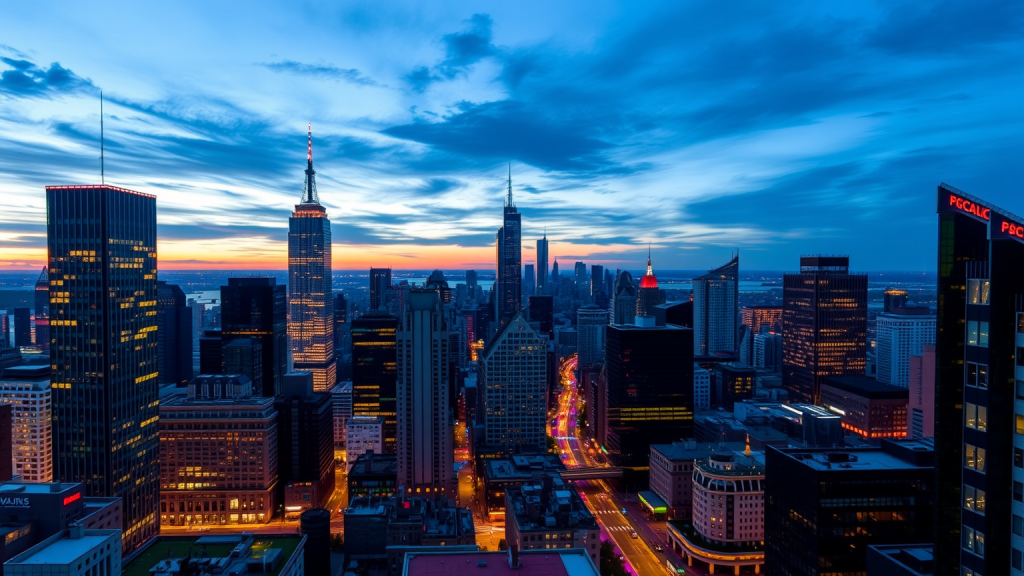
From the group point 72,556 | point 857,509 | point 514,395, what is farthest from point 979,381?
point 514,395

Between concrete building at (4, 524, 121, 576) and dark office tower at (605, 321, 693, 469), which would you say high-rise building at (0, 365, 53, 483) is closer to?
concrete building at (4, 524, 121, 576)

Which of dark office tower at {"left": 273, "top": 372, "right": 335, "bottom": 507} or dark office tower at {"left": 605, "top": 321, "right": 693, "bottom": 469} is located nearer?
dark office tower at {"left": 273, "top": 372, "right": 335, "bottom": 507}

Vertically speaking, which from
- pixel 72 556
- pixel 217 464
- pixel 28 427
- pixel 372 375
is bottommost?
pixel 217 464

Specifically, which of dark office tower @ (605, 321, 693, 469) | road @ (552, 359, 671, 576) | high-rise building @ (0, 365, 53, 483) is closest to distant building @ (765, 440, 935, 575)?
road @ (552, 359, 671, 576)

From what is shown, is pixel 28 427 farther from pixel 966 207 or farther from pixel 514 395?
pixel 966 207

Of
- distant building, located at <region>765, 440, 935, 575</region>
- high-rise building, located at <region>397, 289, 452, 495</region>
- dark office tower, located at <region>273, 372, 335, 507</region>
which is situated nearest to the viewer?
distant building, located at <region>765, 440, 935, 575</region>

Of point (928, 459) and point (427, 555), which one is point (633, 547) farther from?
point (427, 555)
